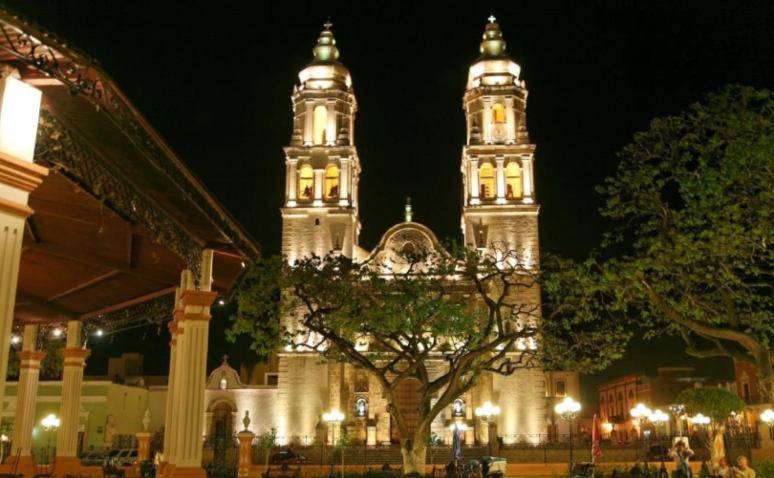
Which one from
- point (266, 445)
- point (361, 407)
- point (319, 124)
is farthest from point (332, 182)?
point (266, 445)

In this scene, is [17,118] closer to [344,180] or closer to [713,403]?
[713,403]

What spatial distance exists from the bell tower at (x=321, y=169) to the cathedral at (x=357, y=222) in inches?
2.1

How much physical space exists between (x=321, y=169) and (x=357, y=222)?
415cm

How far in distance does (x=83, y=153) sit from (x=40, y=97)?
1.43 m

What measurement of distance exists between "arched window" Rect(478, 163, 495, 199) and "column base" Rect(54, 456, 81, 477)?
2727 centimetres

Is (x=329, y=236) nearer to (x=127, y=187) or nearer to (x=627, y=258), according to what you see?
(x=627, y=258)

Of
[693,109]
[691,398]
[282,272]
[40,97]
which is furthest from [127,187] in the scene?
[691,398]

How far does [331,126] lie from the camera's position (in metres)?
40.5

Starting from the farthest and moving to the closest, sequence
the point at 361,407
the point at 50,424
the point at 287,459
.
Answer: the point at 361,407
the point at 50,424
the point at 287,459

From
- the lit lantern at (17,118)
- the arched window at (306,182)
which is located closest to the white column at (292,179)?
the arched window at (306,182)

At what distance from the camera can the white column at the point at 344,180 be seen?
129ft

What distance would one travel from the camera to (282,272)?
1602 cm

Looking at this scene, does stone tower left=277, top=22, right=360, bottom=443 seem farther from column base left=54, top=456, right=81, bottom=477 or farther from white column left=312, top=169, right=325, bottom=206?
column base left=54, top=456, right=81, bottom=477

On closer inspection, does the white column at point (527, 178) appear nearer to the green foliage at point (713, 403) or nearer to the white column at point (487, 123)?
the white column at point (487, 123)
